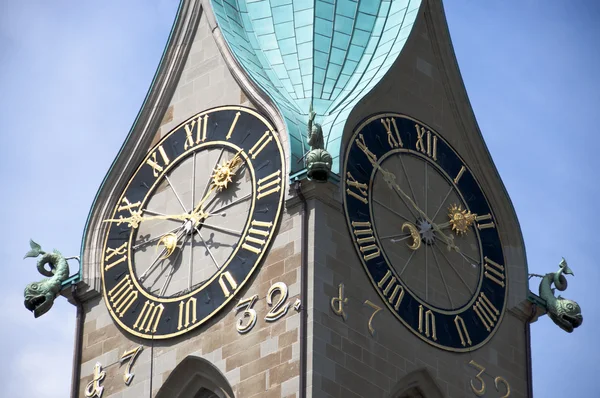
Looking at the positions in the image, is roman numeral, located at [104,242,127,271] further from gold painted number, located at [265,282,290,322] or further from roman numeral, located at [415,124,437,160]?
roman numeral, located at [415,124,437,160]

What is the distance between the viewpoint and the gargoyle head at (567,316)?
36.1 m

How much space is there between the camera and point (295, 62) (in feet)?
119

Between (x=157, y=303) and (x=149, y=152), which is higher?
(x=149, y=152)

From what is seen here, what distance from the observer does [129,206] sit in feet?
118

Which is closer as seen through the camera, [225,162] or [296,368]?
[296,368]

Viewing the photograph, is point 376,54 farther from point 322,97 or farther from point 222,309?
point 222,309

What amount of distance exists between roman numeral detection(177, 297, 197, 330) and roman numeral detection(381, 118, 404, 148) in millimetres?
3413

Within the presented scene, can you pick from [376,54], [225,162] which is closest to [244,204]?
[225,162]

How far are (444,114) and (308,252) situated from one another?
166 inches

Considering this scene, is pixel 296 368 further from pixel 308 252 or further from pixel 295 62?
pixel 295 62

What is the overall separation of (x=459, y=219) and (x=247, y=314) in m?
3.59

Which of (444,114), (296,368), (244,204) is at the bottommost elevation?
(296,368)

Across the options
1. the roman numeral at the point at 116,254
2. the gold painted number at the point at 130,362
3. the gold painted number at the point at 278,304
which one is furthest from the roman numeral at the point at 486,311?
the roman numeral at the point at 116,254

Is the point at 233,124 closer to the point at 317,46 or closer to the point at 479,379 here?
the point at 317,46
